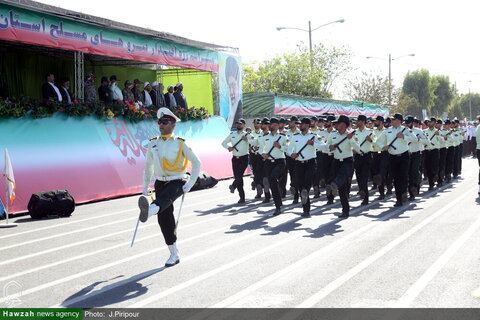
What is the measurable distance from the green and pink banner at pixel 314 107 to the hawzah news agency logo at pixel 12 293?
841 inches

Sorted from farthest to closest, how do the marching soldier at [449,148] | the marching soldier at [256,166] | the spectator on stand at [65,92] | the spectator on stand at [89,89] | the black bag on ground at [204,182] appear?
the marching soldier at [449,148], the black bag on ground at [204,182], the spectator on stand at [89,89], the spectator on stand at [65,92], the marching soldier at [256,166]

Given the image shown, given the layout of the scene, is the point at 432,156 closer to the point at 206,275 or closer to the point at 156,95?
the point at 156,95

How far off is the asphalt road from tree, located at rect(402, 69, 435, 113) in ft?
355

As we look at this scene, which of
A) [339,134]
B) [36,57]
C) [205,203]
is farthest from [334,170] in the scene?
[36,57]

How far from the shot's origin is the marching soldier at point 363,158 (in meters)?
14.5

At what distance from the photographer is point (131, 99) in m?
19.5

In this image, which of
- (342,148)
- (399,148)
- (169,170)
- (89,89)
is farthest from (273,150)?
(89,89)

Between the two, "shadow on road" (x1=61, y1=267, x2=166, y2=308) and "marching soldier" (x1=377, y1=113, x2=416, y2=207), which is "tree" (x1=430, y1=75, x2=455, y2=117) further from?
"shadow on road" (x1=61, y1=267, x2=166, y2=308)

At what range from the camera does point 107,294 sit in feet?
21.2

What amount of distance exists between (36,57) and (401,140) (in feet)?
43.2

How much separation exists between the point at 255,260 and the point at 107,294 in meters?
2.20

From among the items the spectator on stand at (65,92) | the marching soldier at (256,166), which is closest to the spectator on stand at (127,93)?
the spectator on stand at (65,92)

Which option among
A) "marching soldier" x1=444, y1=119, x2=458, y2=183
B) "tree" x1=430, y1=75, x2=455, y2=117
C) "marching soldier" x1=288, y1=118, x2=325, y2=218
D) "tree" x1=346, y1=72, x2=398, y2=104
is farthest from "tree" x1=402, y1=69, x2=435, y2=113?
"marching soldier" x1=288, y1=118, x2=325, y2=218

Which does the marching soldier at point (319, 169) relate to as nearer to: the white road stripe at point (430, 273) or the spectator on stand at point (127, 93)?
the spectator on stand at point (127, 93)
